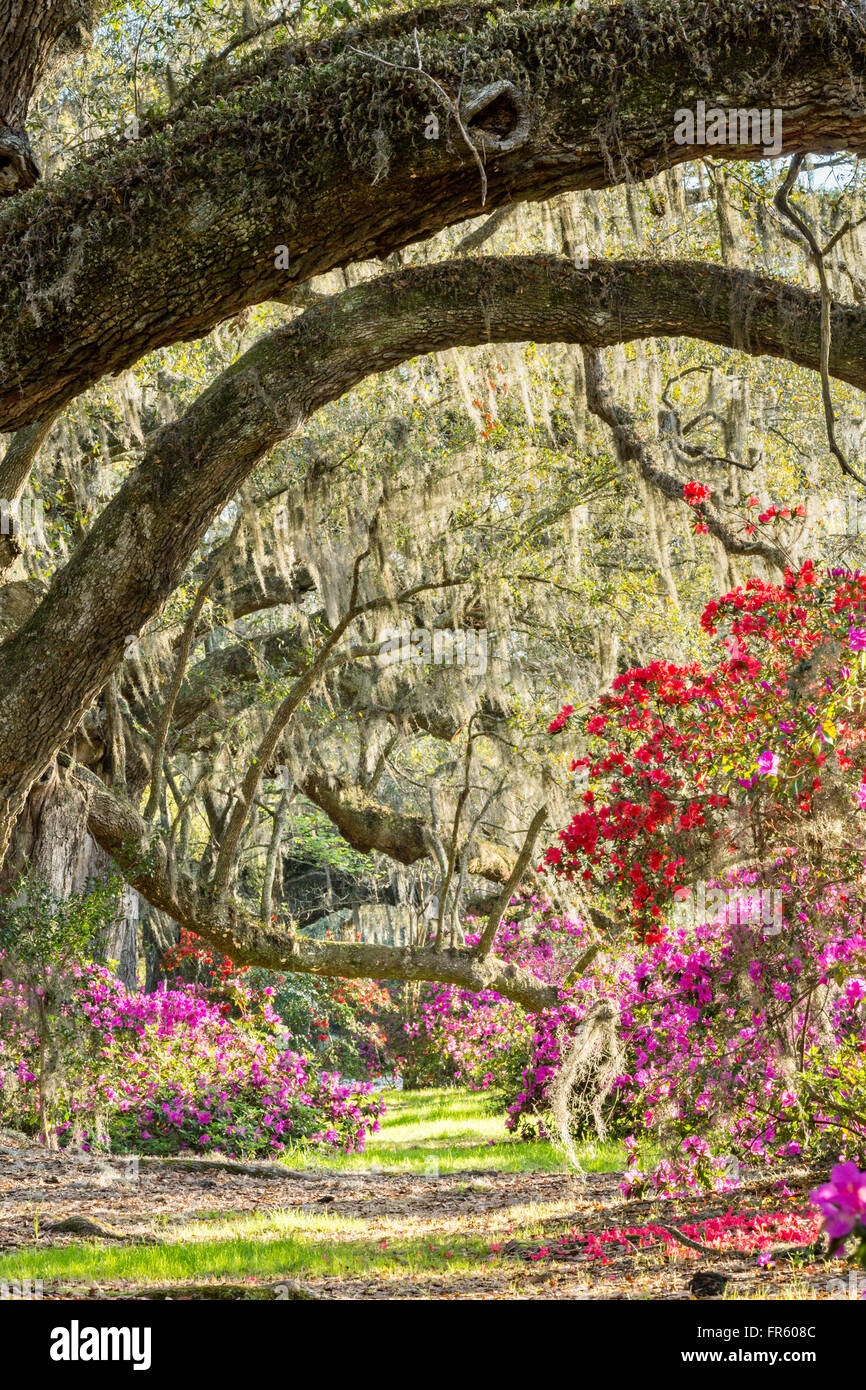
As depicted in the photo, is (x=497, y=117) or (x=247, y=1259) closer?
(x=497, y=117)

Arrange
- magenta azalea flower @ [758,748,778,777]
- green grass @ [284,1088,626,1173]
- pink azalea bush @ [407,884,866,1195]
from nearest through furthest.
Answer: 1. magenta azalea flower @ [758,748,778,777]
2. pink azalea bush @ [407,884,866,1195]
3. green grass @ [284,1088,626,1173]

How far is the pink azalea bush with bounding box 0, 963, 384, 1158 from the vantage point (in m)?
8.52

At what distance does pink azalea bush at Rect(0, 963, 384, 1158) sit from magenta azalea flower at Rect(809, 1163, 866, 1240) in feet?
25.3

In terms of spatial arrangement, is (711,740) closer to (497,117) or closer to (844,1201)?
(497,117)

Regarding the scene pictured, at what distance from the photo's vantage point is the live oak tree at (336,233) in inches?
122

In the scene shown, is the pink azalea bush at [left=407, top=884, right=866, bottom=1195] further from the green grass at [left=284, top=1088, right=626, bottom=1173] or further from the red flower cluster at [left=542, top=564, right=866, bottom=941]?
the green grass at [left=284, top=1088, right=626, bottom=1173]

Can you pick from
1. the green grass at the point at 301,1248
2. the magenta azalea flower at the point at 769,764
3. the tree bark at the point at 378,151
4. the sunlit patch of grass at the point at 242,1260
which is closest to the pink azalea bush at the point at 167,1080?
the green grass at the point at 301,1248

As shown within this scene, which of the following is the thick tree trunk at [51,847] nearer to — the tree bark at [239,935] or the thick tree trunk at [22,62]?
the tree bark at [239,935]

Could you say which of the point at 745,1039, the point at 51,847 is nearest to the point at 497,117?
the point at 745,1039

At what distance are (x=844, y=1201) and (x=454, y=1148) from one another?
32.5ft

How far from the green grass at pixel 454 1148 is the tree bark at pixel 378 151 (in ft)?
23.0

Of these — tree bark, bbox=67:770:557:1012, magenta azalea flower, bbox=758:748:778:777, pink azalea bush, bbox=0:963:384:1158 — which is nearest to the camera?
magenta azalea flower, bbox=758:748:778:777

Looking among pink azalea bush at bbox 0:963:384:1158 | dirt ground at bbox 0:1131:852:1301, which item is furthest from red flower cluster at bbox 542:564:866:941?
pink azalea bush at bbox 0:963:384:1158

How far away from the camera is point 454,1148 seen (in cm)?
1055
